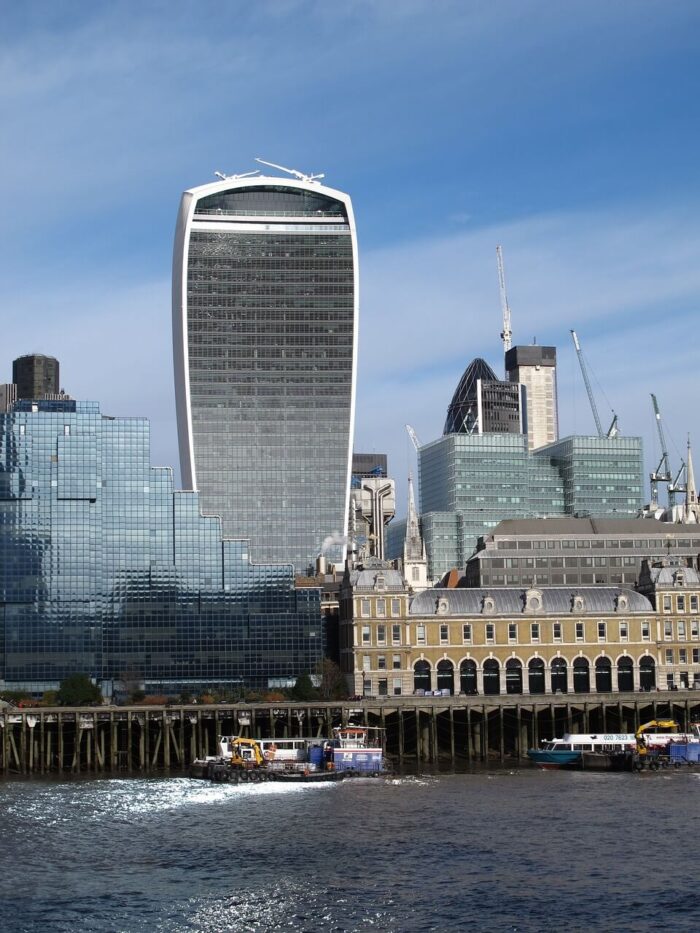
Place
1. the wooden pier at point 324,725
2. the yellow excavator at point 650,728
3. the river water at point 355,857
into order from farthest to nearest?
the wooden pier at point 324,725, the yellow excavator at point 650,728, the river water at point 355,857

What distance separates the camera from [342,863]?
106438mm

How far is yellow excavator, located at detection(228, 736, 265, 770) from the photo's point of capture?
536ft

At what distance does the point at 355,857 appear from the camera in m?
108

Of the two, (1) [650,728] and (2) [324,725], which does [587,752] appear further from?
(2) [324,725]

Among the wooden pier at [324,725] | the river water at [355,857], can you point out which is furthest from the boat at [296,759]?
the wooden pier at [324,725]

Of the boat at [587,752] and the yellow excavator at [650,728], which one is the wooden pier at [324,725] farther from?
the boat at [587,752]

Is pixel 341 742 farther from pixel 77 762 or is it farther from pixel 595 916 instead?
pixel 595 916

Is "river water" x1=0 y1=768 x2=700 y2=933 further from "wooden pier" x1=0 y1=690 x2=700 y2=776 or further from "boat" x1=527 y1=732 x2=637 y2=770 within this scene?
"wooden pier" x1=0 y1=690 x2=700 y2=776

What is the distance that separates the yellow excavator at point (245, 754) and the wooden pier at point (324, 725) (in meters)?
10.3

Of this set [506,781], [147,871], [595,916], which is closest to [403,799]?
[506,781]

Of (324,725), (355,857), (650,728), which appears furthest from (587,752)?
(355,857)

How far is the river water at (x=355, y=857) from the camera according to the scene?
9019cm

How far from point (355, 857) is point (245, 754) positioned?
197 ft

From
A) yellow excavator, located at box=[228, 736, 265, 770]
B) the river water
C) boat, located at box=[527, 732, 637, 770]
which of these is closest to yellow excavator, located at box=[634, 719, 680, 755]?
boat, located at box=[527, 732, 637, 770]
